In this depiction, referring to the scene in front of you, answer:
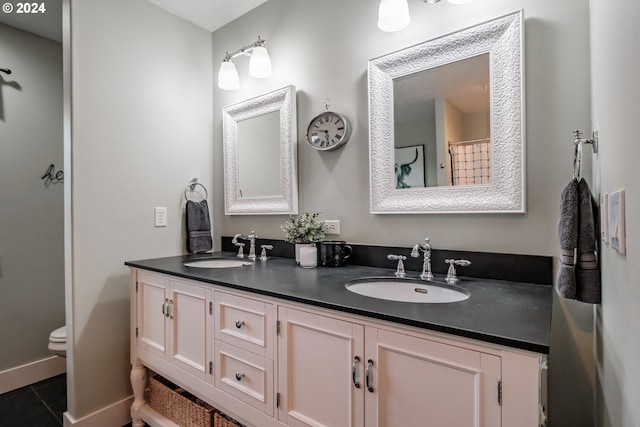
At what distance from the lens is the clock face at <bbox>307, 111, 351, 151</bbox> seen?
1713mm

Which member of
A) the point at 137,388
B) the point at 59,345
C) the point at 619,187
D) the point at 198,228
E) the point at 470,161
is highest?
the point at 470,161

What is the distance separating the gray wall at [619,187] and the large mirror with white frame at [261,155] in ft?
4.61

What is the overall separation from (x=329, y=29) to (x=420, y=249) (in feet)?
4.17

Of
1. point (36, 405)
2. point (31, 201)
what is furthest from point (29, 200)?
point (36, 405)

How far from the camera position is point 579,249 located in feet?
2.91

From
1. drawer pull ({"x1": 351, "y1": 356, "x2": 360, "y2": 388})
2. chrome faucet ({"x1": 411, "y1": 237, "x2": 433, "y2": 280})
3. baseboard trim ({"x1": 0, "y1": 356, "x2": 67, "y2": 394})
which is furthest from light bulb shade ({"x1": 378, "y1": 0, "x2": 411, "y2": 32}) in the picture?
baseboard trim ({"x1": 0, "y1": 356, "x2": 67, "y2": 394})

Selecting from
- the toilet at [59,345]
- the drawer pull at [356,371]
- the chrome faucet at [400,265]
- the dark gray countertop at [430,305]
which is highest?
the chrome faucet at [400,265]

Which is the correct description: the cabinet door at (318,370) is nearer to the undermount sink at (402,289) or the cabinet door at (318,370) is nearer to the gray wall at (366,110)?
the undermount sink at (402,289)

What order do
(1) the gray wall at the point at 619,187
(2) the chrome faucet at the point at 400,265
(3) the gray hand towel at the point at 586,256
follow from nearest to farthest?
(1) the gray wall at the point at 619,187
(3) the gray hand towel at the point at 586,256
(2) the chrome faucet at the point at 400,265

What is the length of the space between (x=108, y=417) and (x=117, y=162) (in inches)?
57.1

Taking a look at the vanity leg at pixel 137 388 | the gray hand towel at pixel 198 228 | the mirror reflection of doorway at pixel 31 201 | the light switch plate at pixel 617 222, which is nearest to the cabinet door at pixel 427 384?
the light switch plate at pixel 617 222

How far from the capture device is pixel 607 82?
0.80m

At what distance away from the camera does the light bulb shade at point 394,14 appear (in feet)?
4.62

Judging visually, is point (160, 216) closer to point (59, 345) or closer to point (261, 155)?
point (261, 155)
